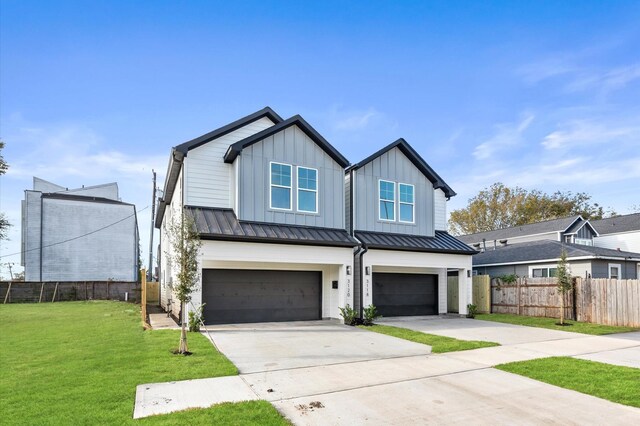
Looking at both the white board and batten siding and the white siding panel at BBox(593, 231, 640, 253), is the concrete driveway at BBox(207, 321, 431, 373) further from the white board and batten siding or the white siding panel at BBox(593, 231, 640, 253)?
the white siding panel at BBox(593, 231, 640, 253)

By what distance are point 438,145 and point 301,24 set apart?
36.3ft

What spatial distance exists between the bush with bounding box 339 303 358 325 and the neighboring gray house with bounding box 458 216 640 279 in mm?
12285

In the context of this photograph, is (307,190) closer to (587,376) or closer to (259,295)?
(259,295)

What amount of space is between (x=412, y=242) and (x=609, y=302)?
7.73 meters

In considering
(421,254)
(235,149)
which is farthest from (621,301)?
(235,149)

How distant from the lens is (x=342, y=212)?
52.5ft

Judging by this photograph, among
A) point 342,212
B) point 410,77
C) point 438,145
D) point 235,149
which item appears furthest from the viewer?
point 438,145

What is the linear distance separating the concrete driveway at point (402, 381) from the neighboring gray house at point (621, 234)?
2575 centimetres

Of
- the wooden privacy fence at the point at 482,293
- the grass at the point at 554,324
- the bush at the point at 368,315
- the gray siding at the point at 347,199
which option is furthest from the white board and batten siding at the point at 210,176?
the wooden privacy fence at the point at 482,293

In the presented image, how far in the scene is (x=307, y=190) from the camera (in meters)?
15.3

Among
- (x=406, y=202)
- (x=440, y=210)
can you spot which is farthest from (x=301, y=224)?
(x=440, y=210)

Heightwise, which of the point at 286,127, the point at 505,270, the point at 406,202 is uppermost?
the point at 286,127

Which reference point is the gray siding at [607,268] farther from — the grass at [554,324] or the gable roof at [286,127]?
the gable roof at [286,127]

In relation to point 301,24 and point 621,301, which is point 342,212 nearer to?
point 301,24
